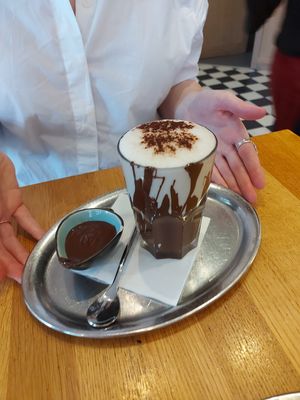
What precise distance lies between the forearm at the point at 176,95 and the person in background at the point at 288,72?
0.41m

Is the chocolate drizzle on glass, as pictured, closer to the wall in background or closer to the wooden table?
the wooden table

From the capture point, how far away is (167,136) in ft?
1.80

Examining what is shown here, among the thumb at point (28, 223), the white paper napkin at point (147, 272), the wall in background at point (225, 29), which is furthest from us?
the wall in background at point (225, 29)

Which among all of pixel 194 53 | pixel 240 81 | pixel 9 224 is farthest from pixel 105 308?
pixel 240 81

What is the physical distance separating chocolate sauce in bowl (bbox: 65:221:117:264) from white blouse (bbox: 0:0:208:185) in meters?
0.35

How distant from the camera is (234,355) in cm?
44

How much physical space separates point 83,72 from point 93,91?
61mm

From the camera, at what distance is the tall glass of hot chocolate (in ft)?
1.65

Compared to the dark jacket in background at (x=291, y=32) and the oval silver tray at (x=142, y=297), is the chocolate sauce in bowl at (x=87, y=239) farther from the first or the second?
the dark jacket in background at (x=291, y=32)

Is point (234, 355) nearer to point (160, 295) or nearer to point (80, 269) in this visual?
point (160, 295)

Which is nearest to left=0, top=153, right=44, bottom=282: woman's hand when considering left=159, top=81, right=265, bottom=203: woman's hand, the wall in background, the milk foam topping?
the milk foam topping

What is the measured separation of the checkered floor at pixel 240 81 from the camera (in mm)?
2797

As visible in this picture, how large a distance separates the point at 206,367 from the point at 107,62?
68 cm

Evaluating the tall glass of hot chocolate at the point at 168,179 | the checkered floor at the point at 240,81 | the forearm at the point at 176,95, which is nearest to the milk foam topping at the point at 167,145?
the tall glass of hot chocolate at the point at 168,179
